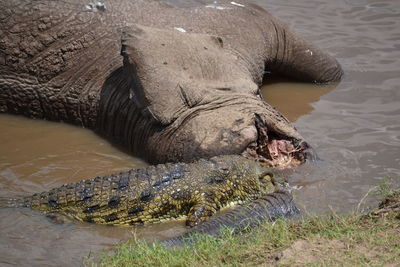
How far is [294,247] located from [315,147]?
2.83 m

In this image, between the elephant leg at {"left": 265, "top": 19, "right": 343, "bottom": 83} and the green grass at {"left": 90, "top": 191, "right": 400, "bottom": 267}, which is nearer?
the green grass at {"left": 90, "top": 191, "right": 400, "bottom": 267}

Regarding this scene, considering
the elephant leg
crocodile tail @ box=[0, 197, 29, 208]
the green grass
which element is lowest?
crocodile tail @ box=[0, 197, 29, 208]

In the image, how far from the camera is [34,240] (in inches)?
222

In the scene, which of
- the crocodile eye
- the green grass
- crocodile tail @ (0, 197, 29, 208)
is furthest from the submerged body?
the green grass

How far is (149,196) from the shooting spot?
19.1ft

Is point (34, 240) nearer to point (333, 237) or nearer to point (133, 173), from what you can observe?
point (133, 173)

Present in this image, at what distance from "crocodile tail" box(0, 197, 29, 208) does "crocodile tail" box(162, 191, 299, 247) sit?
4.38 ft

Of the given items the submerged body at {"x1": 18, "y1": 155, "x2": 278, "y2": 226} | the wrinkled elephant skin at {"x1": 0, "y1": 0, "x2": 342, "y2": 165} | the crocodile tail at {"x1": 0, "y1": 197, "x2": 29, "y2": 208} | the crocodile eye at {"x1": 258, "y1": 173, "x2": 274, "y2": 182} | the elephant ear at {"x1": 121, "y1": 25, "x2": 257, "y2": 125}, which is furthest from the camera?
the elephant ear at {"x1": 121, "y1": 25, "x2": 257, "y2": 125}

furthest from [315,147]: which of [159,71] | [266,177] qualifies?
[159,71]

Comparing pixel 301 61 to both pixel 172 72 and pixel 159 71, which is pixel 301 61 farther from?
pixel 159 71

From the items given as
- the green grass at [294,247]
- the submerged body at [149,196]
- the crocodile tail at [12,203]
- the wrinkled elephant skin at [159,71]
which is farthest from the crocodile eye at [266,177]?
the crocodile tail at [12,203]

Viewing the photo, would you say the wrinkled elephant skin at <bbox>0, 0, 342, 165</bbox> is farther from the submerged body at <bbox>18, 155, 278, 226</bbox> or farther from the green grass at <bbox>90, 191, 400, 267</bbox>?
the green grass at <bbox>90, 191, 400, 267</bbox>

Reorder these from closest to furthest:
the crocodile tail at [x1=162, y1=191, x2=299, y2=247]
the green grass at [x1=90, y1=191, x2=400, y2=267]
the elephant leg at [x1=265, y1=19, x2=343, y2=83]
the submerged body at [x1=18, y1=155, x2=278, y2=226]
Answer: the green grass at [x1=90, y1=191, x2=400, y2=267] → the crocodile tail at [x1=162, y1=191, x2=299, y2=247] → the submerged body at [x1=18, y1=155, x2=278, y2=226] → the elephant leg at [x1=265, y1=19, x2=343, y2=83]

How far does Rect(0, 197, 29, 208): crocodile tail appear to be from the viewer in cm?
598
